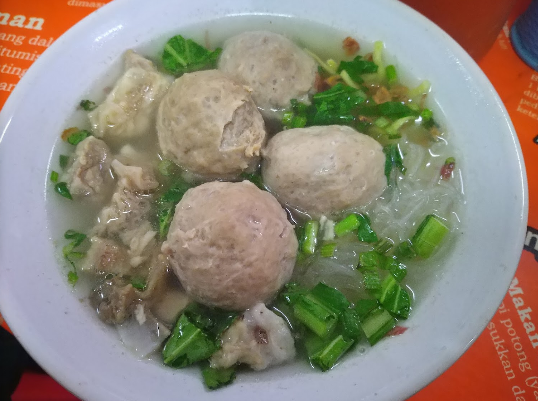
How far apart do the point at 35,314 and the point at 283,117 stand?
1153 mm

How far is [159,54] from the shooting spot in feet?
6.27

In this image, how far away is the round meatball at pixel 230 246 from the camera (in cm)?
124

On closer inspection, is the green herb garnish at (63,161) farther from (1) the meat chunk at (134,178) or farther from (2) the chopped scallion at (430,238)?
(2) the chopped scallion at (430,238)

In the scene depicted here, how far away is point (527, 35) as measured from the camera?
2.24 m

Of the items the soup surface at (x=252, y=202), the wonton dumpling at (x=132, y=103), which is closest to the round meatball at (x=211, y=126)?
the soup surface at (x=252, y=202)

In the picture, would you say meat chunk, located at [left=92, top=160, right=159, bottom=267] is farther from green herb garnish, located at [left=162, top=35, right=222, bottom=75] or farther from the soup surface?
green herb garnish, located at [left=162, top=35, right=222, bottom=75]

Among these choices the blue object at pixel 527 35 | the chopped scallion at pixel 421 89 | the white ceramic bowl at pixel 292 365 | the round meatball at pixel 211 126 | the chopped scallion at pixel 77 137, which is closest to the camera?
the white ceramic bowl at pixel 292 365

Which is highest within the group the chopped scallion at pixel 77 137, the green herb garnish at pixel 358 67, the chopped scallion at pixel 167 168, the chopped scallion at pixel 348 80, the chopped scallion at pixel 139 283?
the green herb garnish at pixel 358 67

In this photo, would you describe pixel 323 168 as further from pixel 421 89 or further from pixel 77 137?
pixel 77 137

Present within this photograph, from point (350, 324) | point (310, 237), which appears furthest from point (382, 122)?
point (350, 324)

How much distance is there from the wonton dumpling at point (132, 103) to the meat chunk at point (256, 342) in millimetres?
923

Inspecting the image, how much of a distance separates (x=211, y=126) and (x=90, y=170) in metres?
0.56

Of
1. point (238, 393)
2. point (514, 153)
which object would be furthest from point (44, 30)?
point (514, 153)

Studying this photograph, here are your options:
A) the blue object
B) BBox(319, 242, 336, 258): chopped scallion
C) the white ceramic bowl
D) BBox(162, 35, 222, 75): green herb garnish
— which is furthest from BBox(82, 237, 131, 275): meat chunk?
the blue object
